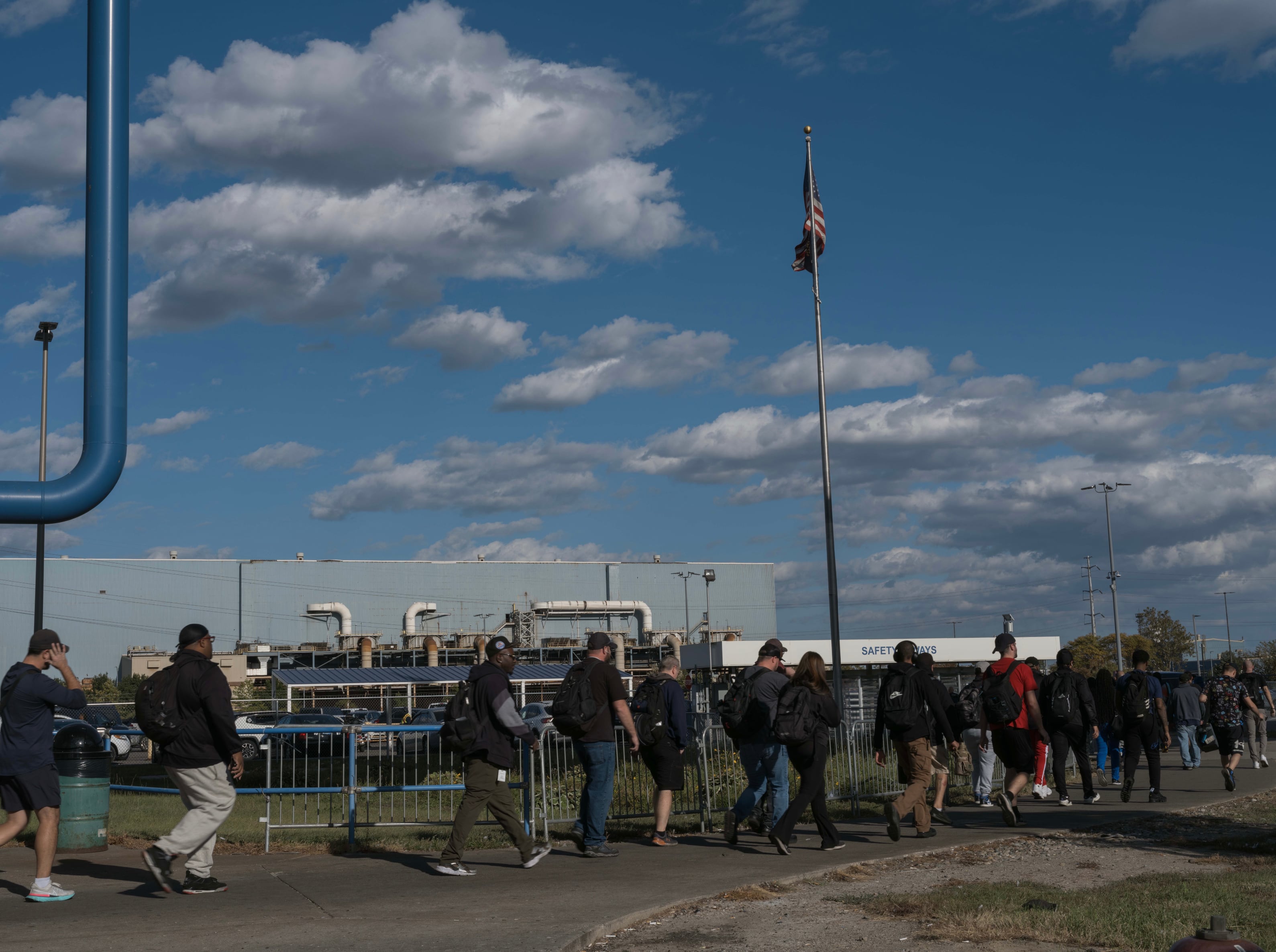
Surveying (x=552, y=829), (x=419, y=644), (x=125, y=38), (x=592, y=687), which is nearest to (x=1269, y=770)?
(x=552, y=829)

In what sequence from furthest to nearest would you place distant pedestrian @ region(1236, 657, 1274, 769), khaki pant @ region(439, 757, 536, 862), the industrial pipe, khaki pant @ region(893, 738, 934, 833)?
the industrial pipe < distant pedestrian @ region(1236, 657, 1274, 769) < khaki pant @ region(893, 738, 934, 833) < khaki pant @ region(439, 757, 536, 862)

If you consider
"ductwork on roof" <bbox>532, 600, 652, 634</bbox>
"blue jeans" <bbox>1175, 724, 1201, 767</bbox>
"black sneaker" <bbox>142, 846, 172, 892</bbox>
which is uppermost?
"ductwork on roof" <bbox>532, 600, 652, 634</bbox>

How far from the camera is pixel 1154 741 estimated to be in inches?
532

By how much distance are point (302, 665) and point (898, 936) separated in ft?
225

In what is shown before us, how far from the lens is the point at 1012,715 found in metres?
11.8

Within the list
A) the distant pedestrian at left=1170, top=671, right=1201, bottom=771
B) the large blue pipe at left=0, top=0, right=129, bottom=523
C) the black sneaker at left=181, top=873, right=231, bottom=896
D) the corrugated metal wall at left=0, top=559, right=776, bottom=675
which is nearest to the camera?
the large blue pipe at left=0, top=0, right=129, bottom=523

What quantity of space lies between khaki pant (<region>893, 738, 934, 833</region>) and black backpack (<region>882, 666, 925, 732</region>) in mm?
162

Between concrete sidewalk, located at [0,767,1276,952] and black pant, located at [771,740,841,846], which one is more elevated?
black pant, located at [771,740,841,846]

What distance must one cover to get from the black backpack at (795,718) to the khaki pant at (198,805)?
4.16 metres

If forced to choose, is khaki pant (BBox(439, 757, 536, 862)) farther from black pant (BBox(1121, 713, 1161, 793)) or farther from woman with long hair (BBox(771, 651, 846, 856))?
black pant (BBox(1121, 713, 1161, 793))

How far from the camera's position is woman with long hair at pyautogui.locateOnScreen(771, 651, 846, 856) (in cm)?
984

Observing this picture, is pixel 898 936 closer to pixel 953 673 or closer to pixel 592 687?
pixel 592 687

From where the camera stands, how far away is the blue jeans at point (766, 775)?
33.6ft

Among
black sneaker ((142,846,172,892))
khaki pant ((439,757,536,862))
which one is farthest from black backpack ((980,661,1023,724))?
black sneaker ((142,846,172,892))
